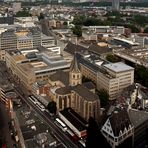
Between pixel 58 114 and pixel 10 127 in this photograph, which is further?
pixel 58 114

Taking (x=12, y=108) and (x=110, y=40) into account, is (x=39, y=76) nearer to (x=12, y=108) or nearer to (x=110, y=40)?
(x=12, y=108)

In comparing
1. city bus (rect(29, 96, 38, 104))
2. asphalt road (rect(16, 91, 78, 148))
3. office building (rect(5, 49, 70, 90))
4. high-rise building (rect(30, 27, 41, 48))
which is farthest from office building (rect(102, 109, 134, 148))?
high-rise building (rect(30, 27, 41, 48))

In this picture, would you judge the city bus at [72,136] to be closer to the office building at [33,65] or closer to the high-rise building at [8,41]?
the office building at [33,65]

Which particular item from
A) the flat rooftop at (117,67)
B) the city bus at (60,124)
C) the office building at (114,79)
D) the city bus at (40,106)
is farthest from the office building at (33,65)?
the city bus at (60,124)

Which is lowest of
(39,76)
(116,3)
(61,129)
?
(61,129)

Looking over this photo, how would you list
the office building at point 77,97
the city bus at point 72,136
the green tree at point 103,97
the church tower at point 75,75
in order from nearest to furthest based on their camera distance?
the city bus at point 72,136, the office building at point 77,97, the church tower at point 75,75, the green tree at point 103,97

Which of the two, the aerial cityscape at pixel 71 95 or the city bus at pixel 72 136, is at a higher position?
the aerial cityscape at pixel 71 95

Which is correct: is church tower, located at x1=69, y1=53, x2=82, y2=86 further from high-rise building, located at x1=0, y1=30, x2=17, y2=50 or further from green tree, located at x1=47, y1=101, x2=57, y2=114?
high-rise building, located at x1=0, y1=30, x2=17, y2=50

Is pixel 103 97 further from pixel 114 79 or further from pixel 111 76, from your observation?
pixel 111 76

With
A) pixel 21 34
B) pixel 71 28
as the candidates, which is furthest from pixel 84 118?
pixel 71 28
